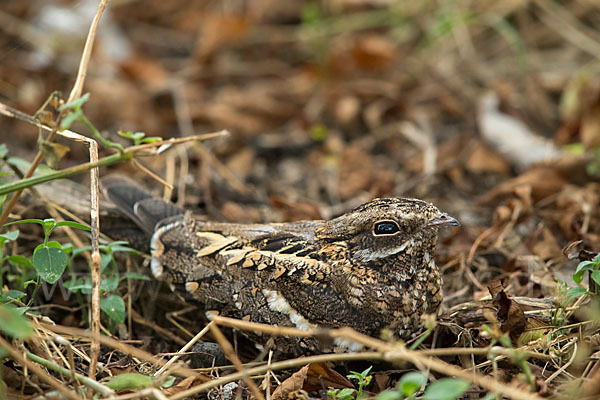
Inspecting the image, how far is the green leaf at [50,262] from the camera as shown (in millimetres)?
2422

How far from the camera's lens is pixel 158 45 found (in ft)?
21.4

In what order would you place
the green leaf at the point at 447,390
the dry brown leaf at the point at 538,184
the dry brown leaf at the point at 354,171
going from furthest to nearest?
the dry brown leaf at the point at 354,171 → the dry brown leaf at the point at 538,184 → the green leaf at the point at 447,390

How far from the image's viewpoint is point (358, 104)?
5445mm

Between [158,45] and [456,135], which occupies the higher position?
[158,45]

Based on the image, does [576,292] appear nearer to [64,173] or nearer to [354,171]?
[64,173]

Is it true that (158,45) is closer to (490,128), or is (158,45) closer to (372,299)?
(490,128)

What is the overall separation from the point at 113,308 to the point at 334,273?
96 centimetres

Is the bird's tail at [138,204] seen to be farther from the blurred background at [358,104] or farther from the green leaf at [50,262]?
the green leaf at [50,262]

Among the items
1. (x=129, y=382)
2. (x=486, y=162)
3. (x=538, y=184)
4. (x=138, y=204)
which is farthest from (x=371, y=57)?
(x=129, y=382)

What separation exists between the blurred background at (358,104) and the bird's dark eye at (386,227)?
0.72 m

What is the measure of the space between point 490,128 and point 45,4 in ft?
14.9

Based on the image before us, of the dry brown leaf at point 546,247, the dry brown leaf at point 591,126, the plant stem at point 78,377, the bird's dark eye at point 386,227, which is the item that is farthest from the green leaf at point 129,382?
the dry brown leaf at point 591,126

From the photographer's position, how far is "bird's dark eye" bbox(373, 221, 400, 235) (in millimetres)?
2682

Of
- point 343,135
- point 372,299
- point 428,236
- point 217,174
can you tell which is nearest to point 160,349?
point 372,299
